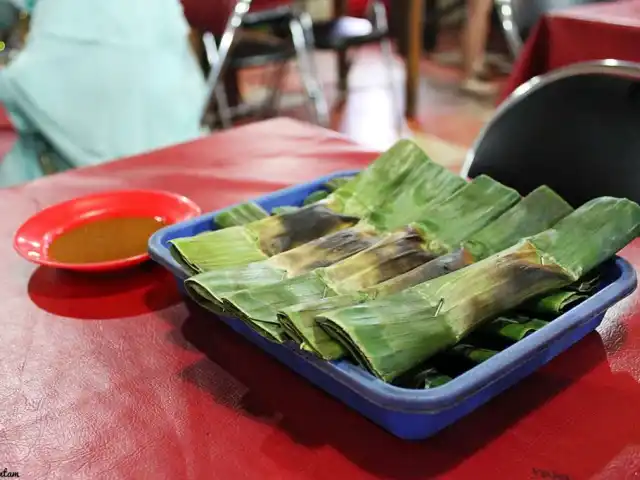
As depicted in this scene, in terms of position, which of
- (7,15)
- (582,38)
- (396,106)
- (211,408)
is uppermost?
(7,15)

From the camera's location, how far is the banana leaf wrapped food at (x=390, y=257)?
54 centimetres

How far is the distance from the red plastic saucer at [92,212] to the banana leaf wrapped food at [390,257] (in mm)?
288

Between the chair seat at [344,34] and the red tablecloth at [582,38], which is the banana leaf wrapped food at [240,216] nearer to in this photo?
the red tablecloth at [582,38]

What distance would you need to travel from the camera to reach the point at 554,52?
1.70m

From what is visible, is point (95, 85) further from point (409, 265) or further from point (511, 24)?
point (511, 24)

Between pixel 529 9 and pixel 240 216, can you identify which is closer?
pixel 240 216

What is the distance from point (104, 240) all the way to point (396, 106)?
101 inches

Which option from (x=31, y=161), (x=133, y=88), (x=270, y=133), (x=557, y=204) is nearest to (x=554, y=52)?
(x=270, y=133)

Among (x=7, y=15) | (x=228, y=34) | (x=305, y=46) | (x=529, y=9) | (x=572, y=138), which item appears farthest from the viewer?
(x=305, y=46)

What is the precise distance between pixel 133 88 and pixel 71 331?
1.11 meters

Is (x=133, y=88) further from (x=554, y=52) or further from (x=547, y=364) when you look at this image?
(x=547, y=364)

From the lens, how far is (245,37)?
2738 mm

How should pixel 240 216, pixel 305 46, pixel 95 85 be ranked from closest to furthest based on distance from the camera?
pixel 240 216, pixel 95 85, pixel 305 46

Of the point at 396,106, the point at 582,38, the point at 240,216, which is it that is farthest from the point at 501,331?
the point at 396,106
